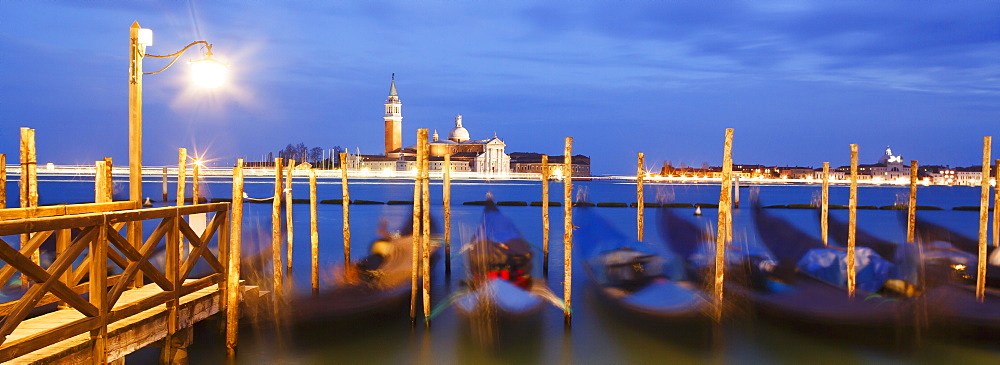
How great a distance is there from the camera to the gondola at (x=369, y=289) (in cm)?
766

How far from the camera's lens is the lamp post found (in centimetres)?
Result: 445

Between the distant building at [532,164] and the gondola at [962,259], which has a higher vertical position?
the distant building at [532,164]

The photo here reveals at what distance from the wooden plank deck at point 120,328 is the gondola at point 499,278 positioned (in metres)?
3.48

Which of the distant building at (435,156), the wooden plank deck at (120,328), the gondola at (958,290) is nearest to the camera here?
the wooden plank deck at (120,328)

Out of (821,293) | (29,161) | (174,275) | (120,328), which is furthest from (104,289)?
(821,293)

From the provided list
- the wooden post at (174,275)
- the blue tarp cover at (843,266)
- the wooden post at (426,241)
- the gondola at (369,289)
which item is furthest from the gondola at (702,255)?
the wooden post at (174,275)

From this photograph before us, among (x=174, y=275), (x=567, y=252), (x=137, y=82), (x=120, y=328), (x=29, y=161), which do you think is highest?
(x=137, y=82)

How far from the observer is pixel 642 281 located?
28.5ft

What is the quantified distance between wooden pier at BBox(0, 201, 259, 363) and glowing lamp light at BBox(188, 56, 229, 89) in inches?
34.9

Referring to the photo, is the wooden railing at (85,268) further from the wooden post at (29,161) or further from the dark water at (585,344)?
the wooden post at (29,161)

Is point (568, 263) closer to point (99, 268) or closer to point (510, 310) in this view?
point (510, 310)

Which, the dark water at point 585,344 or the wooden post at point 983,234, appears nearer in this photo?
the dark water at point 585,344

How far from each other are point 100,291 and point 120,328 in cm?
36

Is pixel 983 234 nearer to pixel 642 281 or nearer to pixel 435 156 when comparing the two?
pixel 642 281
